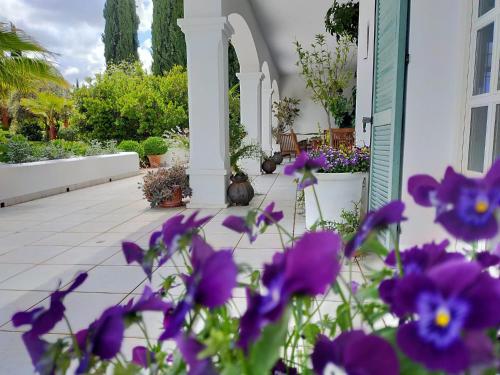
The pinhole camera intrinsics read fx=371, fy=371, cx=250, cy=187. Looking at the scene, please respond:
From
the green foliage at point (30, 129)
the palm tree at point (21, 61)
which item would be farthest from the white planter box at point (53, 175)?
the green foliage at point (30, 129)

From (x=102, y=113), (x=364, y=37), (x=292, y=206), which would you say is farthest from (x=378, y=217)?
(x=102, y=113)

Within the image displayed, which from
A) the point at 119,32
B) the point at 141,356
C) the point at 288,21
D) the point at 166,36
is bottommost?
the point at 141,356

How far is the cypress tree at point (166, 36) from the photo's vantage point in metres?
13.6

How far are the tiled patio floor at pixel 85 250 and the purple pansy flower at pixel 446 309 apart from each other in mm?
411

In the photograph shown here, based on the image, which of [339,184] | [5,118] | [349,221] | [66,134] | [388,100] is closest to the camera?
[388,100]

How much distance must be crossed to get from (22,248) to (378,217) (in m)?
3.42

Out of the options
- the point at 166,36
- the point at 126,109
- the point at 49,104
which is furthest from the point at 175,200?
the point at 166,36

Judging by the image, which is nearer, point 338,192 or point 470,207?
point 470,207

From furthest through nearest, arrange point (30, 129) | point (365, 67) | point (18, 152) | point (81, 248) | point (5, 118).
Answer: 1. point (30, 129)
2. point (5, 118)
3. point (18, 152)
4. point (365, 67)
5. point (81, 248)

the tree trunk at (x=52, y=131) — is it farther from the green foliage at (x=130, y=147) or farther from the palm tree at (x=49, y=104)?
the green foliage at (x=130, y=147)

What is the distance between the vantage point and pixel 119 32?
17.3 m

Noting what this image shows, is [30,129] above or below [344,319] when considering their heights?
above

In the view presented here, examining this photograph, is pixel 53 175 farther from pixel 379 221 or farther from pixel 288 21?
pixel 379 221

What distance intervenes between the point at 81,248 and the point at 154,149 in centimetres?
729
